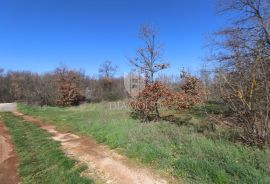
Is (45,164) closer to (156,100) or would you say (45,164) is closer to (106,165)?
(106,165)

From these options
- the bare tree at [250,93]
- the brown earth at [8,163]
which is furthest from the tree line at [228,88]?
the brown earth at [8,163]

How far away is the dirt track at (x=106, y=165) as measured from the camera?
16.2 ft

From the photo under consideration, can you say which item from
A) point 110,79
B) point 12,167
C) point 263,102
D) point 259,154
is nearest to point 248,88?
point 263,102

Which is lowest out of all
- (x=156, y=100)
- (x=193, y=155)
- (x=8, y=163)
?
(x=8, y=163)

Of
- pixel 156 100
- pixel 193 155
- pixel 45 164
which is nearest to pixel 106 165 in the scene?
pixel 45 164

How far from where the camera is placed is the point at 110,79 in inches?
1667

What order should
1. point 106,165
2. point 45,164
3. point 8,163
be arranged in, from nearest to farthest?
point 106,165 < point 45,164 < point 8,163

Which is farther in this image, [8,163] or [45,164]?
[8,163]

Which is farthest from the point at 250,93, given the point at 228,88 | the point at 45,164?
the point at 45,164

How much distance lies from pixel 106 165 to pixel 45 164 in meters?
1.56

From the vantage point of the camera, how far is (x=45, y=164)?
6.14 metres

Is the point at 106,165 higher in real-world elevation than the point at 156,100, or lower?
lower

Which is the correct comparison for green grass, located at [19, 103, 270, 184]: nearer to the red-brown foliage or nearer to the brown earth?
the brown earth

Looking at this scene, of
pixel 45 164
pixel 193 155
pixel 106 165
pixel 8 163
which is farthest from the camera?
pixel 8 163
